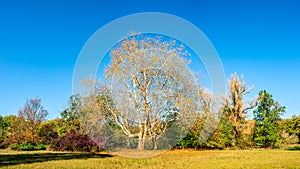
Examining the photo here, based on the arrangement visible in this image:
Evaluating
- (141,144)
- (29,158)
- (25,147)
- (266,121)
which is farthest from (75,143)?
(266,121)

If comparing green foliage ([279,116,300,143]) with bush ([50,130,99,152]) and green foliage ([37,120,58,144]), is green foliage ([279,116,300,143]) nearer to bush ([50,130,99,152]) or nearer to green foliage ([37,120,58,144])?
bush ([50,130,99,152])

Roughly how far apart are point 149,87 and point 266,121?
775 inches

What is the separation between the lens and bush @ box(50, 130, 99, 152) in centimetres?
2382

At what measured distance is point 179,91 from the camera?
40.8 ft

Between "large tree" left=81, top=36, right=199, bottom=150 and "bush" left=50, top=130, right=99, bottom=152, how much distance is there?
11.2 m

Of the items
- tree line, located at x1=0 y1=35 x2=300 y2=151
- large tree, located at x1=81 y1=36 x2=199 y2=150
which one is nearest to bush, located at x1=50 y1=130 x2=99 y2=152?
tree line, located at x1=0 y1=35 x2=300 y2=151

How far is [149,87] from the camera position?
41.4 ft

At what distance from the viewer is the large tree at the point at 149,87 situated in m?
12.4

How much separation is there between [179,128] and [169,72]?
11.2 feet

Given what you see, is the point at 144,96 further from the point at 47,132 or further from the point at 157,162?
the point at 47,132

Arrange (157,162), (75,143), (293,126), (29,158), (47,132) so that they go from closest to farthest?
1. (157,162)
2. (29,158)
3. (75,143)
4. (293,126)
5. (47,132)

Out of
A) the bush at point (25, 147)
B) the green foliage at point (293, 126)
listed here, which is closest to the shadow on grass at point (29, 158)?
the bush at point (25, 147)

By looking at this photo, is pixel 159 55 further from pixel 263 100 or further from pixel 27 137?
pixel 27 137

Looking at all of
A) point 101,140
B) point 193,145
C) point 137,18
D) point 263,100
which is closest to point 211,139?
point 193,145
